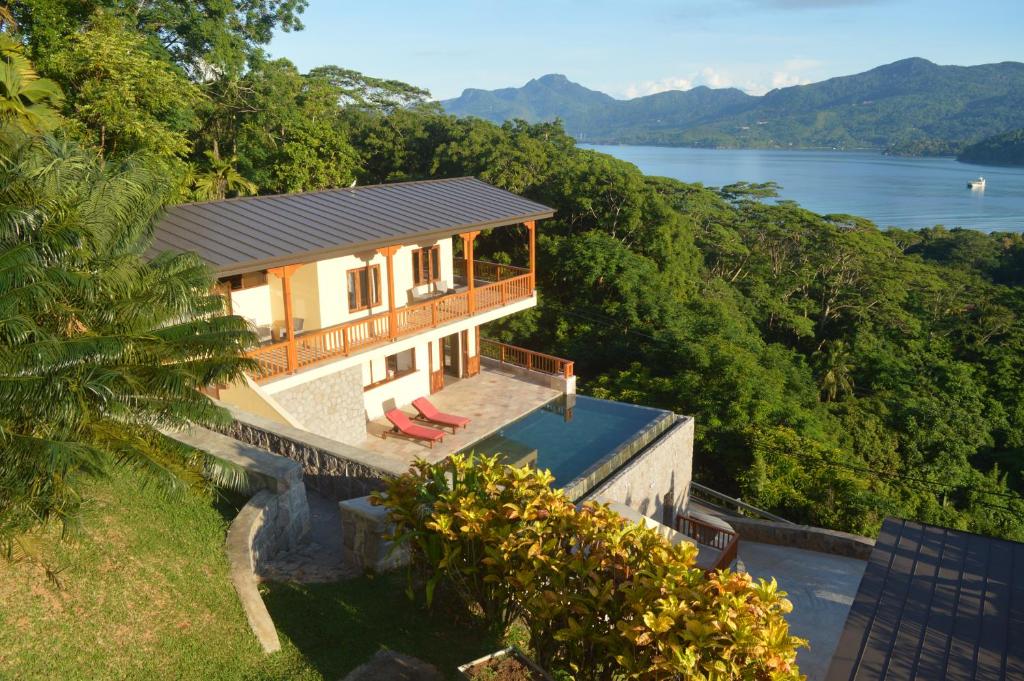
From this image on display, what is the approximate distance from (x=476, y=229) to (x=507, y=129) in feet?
87.8

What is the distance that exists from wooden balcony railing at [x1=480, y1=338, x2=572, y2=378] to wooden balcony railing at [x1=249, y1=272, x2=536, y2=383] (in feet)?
5.85

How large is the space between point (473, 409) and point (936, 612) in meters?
12.3

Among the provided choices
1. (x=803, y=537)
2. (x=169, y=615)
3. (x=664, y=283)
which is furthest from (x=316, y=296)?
(x=664, y=283)

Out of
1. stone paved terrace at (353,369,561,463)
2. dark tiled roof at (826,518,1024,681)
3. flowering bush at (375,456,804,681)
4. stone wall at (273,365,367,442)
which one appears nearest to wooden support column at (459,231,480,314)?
stone paved terrace at (353,369,561,463)

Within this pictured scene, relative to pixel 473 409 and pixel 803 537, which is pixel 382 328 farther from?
pixel 803 537

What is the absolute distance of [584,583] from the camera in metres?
6.82

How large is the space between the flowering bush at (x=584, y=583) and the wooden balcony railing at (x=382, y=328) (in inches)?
242

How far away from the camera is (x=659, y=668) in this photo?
5754 millimetres

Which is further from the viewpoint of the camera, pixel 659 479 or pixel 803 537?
pixel 659 479

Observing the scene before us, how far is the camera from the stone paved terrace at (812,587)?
12.3m

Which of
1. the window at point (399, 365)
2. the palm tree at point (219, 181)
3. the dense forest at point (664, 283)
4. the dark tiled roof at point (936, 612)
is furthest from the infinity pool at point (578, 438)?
the palm tree at point (219, 181)

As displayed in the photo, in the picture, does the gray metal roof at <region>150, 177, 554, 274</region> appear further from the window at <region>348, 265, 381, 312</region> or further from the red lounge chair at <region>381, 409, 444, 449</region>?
the red lounge chair at <region>381, 409, 444, 449</region>

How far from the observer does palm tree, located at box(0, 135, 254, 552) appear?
7.13 metres

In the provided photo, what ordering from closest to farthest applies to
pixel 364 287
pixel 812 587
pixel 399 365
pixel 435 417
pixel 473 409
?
pixel 812 587 → pixel 435 417 → pixel 364 287 → pixel 473 409 → pixel 399 365
